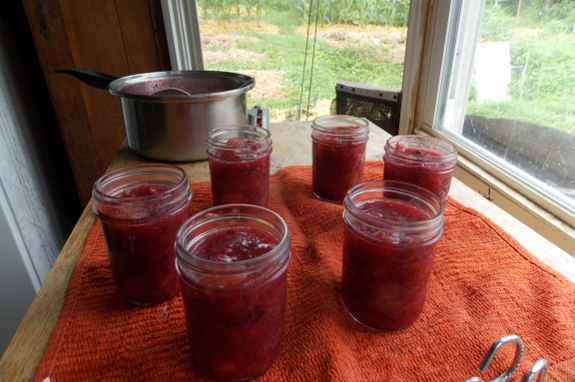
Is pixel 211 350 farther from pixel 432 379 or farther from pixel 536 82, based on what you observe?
pixel 536 82

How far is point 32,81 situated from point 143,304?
5.51ft

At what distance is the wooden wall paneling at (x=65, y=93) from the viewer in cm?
166

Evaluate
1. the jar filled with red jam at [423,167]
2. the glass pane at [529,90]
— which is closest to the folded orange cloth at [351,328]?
the jar filled with red jam at [423,167]

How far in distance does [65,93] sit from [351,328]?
1.82 meters

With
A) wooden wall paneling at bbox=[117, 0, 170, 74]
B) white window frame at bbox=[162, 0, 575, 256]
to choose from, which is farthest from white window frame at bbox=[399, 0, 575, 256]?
wooden wall paneling at bbox=[117, 0, 170, 74]

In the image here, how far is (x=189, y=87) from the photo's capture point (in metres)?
1.35

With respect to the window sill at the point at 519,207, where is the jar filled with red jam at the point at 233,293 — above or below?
above

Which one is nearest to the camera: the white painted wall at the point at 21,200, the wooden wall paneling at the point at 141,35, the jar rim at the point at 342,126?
the jar rim at the point at 342,126

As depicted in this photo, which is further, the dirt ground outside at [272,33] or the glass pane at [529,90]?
the dirt ground outside at [272,33]

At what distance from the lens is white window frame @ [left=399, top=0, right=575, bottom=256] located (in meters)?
1.17

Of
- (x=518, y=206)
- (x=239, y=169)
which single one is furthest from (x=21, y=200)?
(x=518, y=206)

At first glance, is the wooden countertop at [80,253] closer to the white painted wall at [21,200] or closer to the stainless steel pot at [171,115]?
the stainless steel pot at [171,115]

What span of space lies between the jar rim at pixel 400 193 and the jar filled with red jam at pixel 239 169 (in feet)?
0.90

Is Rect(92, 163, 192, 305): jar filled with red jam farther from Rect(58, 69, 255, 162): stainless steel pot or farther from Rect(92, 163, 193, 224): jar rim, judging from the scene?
Rect(58, 69, 255, 162): stainless steel pot
